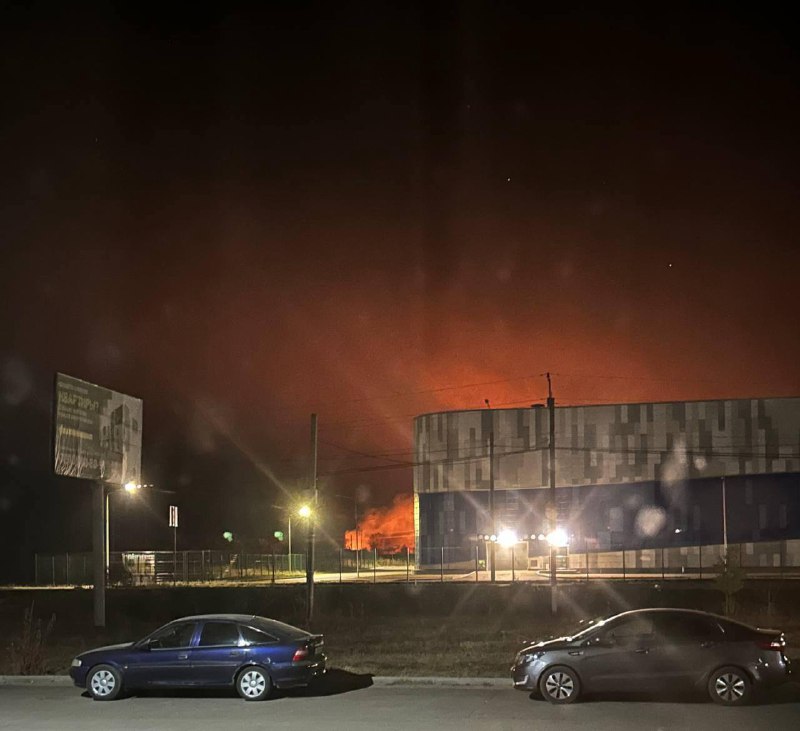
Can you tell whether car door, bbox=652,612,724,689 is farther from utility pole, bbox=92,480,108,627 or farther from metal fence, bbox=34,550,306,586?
metal fence, bbox=34,550,306,586

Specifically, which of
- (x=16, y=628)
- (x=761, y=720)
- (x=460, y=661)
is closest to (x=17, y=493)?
(x=16, y=628)

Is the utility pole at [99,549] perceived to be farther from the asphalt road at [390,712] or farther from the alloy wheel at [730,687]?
the alloy wheel at [730,687]

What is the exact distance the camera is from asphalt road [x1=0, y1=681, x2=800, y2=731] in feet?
52.6

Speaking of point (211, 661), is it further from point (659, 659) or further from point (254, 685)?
point (659, 659)

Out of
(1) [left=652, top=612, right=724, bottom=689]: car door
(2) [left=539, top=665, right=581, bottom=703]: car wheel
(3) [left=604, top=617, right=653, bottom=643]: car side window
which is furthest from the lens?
(3) [left=604, top=617, right=653, bottom=643]: car side window

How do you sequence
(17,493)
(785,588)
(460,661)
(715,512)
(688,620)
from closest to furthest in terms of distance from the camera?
(688,620)
(460,661)
(785,588)
(715,512)
(17,493)

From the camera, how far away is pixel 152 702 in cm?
1892

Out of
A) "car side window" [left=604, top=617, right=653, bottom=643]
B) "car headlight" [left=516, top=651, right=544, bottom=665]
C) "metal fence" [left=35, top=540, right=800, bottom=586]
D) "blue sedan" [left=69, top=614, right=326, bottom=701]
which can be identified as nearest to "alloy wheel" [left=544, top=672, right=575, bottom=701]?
"car headlight" [left=516, top=651, right=544, bottom=665]

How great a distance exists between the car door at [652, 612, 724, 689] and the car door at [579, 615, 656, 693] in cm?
19

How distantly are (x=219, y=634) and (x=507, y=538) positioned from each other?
61449mm

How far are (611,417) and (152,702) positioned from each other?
6275 cm

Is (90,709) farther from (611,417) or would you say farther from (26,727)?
(611,417)

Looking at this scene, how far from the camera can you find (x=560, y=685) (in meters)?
18.1

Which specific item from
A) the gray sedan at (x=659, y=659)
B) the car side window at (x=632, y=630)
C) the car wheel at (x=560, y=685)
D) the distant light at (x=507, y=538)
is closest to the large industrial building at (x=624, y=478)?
the distant light at (x=507, y=538)
